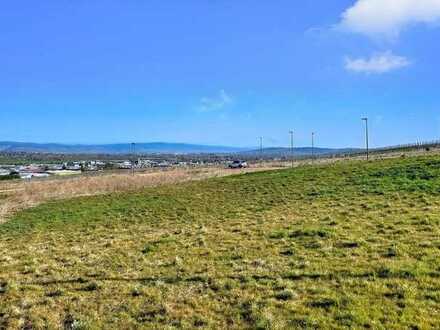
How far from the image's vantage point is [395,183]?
25.5 metres

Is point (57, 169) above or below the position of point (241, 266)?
below

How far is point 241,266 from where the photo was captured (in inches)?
459

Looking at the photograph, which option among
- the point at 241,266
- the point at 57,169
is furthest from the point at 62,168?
the point at 241,266

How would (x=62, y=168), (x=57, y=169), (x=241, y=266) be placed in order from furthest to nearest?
(x=62, y=168) < (x=57, y=169) < (x=241, y=266)

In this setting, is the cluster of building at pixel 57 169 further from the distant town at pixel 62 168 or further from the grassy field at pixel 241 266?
the grassy field at pixel 241 266

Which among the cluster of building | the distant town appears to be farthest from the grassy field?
the cluster of building

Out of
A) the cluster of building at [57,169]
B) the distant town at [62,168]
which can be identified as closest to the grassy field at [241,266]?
the distant town at [62,168]

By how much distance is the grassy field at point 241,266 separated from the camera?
8.33 metres

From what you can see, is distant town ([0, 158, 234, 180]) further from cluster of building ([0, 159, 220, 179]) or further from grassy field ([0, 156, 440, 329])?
grassy field ([0, 156, 440, 329])

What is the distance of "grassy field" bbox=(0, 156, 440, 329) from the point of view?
833cm

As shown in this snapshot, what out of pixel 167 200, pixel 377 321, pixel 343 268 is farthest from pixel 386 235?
pixel 167 200

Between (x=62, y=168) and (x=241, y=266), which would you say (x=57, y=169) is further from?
(x=241, y=266)

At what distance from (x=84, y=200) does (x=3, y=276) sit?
2212 centimetres

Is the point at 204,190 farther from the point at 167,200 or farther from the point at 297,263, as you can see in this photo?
the point at 297,263
